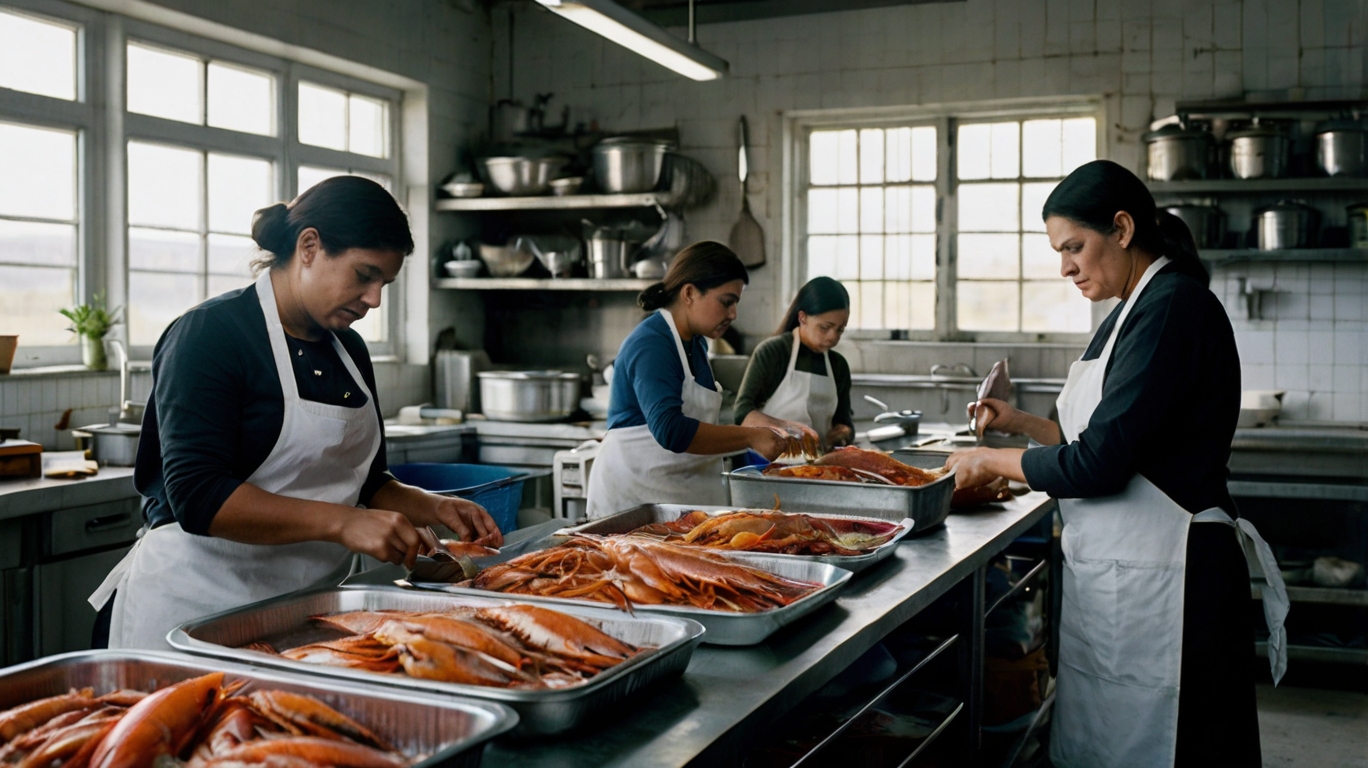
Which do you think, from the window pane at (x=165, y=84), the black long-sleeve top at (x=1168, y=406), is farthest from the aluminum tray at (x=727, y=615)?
the window pane at (x=165, y=84)

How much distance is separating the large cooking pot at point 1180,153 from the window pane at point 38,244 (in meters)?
5.32

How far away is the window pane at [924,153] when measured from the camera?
6824 mm

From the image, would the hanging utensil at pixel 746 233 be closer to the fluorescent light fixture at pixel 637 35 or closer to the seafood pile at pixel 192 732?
the fluorescent light fixture at pixel 637 35

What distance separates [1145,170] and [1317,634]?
2.55m

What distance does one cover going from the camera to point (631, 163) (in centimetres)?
657

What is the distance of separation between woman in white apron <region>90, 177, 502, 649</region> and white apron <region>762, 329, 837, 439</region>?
245cm

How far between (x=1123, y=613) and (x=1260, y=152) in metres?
4.04

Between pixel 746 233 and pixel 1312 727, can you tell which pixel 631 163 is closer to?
pixel 746 233

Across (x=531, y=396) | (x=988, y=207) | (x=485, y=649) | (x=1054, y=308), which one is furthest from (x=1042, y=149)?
(x=485, y=649)

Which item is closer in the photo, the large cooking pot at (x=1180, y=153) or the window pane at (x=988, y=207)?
the large cooking pot at (x=1180, y=153)

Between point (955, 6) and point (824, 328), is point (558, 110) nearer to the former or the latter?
point (955, 6)

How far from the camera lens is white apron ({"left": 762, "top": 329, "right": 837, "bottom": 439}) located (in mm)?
4668

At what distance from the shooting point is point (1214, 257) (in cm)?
579

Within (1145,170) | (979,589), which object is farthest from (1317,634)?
(979,589)
